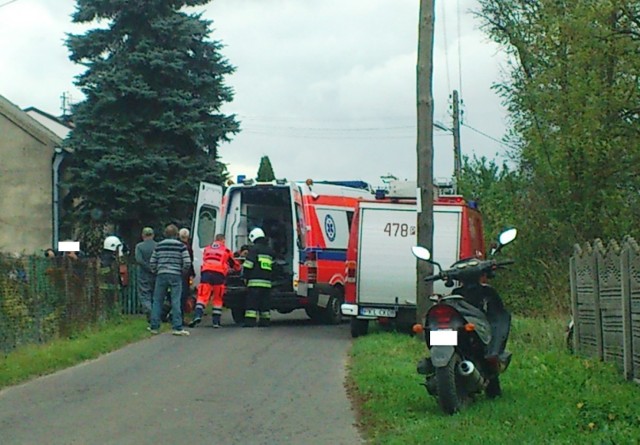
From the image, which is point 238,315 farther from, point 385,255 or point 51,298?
point 51,298

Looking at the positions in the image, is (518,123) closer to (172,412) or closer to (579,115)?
(579,115)

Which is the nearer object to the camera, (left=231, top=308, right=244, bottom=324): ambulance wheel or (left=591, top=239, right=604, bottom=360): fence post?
(left=591, top=239, right=604, bottom=360): fence post

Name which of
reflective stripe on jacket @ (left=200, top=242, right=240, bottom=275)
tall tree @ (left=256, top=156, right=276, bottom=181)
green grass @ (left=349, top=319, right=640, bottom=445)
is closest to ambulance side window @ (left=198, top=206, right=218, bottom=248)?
reflective stripe on jacket @ (left=200, top=242, right=240, bottom=275)

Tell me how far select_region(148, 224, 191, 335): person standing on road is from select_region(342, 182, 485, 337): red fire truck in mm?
A: 2754

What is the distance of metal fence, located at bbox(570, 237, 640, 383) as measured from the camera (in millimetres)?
11648

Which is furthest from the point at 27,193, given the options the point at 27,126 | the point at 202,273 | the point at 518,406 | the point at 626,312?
the point at 518,406

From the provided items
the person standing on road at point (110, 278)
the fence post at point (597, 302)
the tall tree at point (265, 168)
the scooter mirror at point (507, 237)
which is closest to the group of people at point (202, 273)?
the person standing on road at point (110, 278)

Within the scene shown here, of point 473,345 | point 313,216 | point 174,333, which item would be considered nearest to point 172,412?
point 473,345

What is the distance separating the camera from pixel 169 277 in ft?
58.2

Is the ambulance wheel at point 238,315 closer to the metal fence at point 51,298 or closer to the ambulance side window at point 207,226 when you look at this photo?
the ambulance side window at point 207,226

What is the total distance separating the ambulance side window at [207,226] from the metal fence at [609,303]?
8367mm

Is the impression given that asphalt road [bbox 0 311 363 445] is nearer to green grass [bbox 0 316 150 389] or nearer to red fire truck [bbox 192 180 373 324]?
green grass [bbox 0 316 150 389]

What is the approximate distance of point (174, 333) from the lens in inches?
695

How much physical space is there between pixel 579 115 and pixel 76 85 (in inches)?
576
